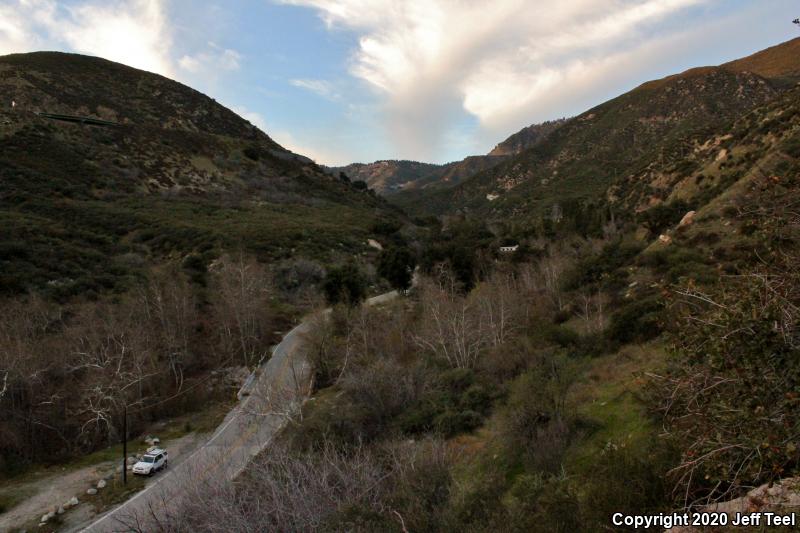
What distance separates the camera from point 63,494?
14.3 meters

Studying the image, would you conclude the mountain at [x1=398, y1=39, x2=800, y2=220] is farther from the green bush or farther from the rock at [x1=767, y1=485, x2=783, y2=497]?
the rock at [x1=767, y1=485, x2=783, y2=497]

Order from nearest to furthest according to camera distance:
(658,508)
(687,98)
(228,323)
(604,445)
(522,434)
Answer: (658,508) < (604,445) < (522,434) < (228,323) < (687,98)

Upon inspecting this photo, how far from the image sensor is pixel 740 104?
269ft

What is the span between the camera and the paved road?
12.0 m

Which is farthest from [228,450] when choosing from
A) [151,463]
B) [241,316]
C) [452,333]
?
[241,316]

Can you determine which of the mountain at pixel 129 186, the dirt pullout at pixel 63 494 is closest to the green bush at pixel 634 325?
the dirt pullout at pixel 63 494

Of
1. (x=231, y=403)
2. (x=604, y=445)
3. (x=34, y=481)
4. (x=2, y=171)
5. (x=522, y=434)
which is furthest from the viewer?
(x=2, y=171)

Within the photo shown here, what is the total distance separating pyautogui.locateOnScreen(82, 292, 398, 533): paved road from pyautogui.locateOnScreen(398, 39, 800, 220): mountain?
47.3m

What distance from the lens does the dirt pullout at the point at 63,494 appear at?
1294 centimetres

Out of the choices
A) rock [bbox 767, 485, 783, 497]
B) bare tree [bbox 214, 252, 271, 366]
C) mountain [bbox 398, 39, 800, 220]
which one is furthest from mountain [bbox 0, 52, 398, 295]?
mountain [bbox 398, 39, 800, 220]

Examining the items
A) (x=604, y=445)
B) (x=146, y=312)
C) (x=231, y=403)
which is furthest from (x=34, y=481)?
(x=604, y=445)

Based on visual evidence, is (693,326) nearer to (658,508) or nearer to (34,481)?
(658,508)

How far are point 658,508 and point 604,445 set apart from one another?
4.16 m

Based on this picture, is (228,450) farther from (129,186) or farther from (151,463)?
(129,186)
